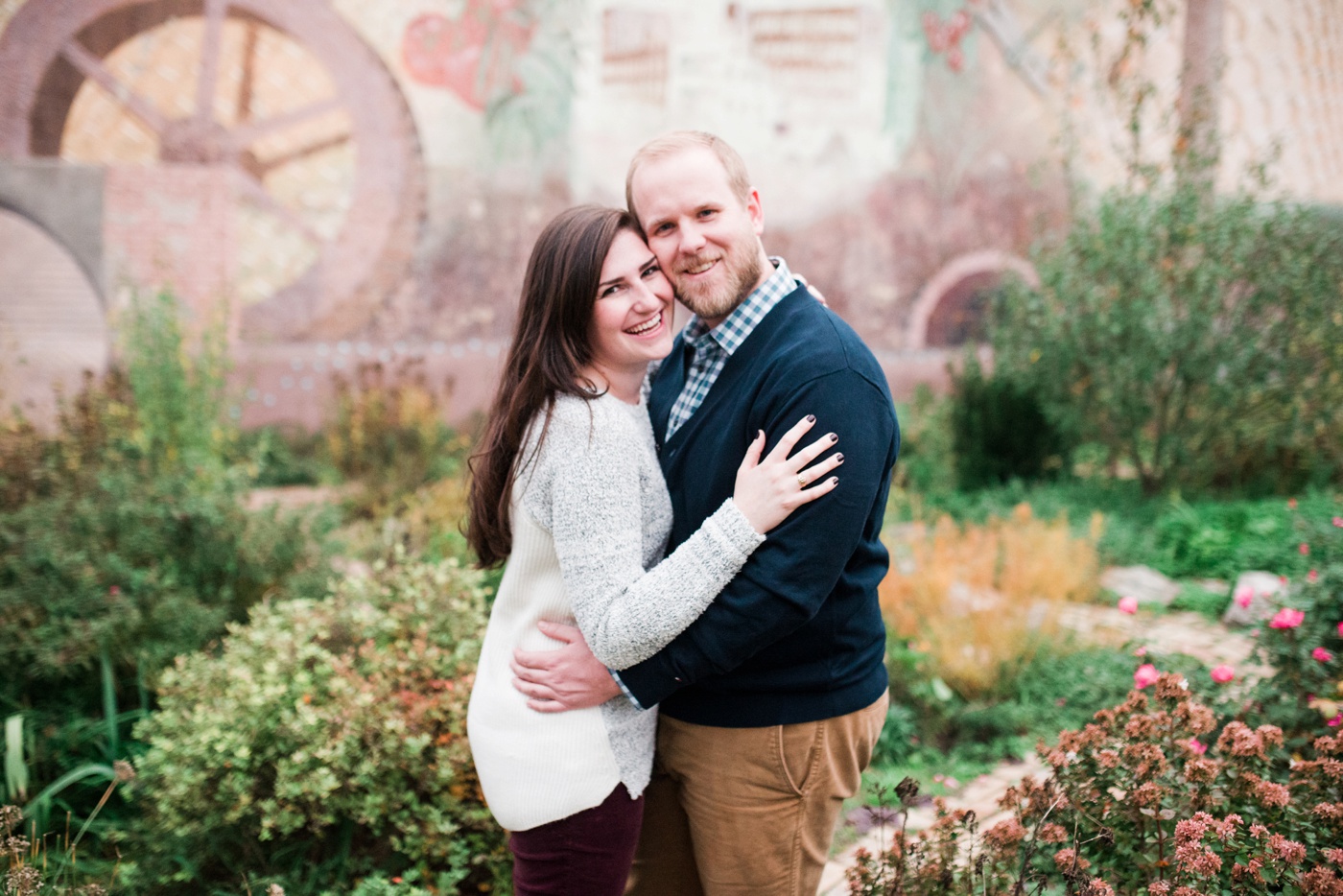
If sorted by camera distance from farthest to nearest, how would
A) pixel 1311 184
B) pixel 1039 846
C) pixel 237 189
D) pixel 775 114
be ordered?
pixel 1311 184, pixel 775 114, pixel 237 189, pixel 1039 846

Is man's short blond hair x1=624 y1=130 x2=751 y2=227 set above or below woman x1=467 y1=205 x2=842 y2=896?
above

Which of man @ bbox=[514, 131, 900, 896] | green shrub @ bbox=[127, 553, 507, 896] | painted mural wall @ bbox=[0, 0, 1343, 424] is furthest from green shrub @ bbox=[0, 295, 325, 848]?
man @ bbox=[514, 131, 900, 896]

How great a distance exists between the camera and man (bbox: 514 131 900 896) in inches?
63.4

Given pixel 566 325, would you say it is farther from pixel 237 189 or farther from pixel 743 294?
pixel 237 189

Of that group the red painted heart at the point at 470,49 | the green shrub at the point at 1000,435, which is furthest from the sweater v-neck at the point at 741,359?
the red painted heart at the point at 470,49

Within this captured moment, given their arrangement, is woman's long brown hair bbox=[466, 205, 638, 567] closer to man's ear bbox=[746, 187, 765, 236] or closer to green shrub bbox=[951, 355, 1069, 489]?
man's ear bbox=[746, 187, 765, 236]

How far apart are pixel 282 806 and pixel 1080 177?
30.9 ft

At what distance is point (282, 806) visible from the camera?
2439 mm

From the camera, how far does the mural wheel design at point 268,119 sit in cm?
708

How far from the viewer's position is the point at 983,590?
479 centimetres

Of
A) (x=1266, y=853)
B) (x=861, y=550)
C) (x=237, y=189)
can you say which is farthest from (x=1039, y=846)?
(x=237, y=189)

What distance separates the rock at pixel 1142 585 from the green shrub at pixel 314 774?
13.9 feet

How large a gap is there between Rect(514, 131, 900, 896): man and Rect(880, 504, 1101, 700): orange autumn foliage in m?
2.25

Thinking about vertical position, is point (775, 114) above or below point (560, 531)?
above
